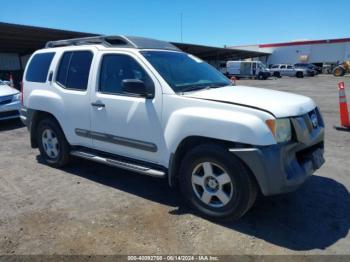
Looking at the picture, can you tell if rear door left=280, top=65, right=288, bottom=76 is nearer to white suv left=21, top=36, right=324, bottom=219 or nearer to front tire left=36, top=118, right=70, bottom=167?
white suv left=21, top=36, right=324, bottom=219

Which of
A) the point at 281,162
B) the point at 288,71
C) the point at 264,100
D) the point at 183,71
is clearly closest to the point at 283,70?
the point at 288,71

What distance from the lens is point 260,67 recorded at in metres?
42.7

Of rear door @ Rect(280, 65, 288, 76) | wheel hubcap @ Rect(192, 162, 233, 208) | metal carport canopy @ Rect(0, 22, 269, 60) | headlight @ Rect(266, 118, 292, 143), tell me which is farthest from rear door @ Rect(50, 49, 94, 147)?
rear door @ Rect(280, 65, 288, 76)

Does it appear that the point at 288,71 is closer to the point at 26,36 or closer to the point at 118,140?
the point at 26,36

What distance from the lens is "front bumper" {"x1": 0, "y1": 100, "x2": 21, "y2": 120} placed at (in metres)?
9.03

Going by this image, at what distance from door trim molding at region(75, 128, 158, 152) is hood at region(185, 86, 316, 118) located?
813 millimetres

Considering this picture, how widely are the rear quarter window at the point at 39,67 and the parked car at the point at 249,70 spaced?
39159 millimetres

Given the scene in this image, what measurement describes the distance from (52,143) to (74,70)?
1344 millimetres

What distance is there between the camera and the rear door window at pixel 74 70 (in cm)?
482

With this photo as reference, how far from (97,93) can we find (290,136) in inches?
102

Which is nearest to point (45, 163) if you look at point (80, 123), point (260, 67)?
point (80, 123)

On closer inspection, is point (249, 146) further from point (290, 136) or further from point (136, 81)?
point (136, 81)

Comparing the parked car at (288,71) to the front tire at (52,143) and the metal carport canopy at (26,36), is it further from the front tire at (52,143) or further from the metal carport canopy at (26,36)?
the front tire at (52,143)

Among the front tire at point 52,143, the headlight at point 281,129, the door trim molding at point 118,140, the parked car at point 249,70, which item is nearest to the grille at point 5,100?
the front tire at point 52,143
